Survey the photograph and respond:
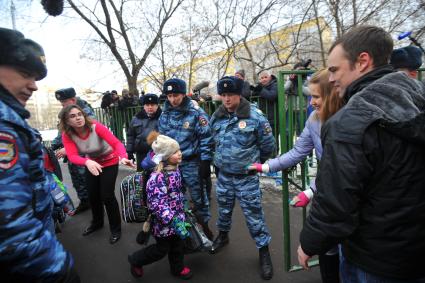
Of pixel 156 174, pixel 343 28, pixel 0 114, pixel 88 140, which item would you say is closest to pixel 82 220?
pixel 88 140

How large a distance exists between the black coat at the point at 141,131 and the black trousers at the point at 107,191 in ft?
3.50

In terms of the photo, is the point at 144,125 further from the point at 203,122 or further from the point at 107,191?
the point at 203,122

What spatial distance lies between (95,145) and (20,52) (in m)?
2.37

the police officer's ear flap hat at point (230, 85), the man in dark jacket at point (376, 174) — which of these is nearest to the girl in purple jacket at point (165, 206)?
the police officer's ear flap hat at point (230, 85)

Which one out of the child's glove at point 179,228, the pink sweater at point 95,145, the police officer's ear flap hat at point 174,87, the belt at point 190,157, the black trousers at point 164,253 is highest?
the police officer's ear flap hat at point 174,87

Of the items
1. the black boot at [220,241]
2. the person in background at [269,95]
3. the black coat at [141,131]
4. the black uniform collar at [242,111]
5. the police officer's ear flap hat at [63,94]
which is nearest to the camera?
the black uniform collar at [242,111]

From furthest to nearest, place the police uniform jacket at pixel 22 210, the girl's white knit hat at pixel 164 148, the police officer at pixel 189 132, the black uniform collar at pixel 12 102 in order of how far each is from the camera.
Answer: the police officer at pixel 189 132 < the girl's white knit hat at pixel 164 148 < the black uniform collar at pixel 12 102 < the police uniform jacket at pixel 22 210

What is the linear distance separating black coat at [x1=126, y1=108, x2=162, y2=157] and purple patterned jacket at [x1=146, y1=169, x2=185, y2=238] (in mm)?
2151

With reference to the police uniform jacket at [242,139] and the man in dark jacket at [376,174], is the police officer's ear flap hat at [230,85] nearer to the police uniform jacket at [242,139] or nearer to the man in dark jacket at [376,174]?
the police uniform jacket at [242,139]

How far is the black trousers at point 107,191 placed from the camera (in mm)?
3576

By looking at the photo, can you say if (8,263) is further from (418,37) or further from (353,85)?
(418,37)

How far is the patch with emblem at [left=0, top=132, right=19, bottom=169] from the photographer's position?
109 centimetres

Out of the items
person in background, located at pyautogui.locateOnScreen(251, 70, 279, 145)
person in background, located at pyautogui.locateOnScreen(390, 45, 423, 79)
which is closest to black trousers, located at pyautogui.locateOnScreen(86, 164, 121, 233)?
person in background, located at pyautogui.locateOnScreen(251, 70, 279, 145)

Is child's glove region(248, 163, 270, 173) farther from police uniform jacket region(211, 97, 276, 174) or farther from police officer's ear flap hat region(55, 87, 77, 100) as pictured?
police officer's ear flap hat region(55, 87, 77, 100)
